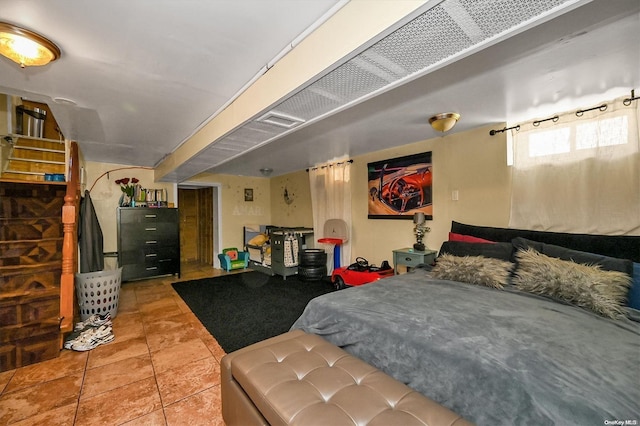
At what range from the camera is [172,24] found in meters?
1.27

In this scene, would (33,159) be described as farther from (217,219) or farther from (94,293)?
(217,219)

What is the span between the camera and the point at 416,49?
110 centimetres

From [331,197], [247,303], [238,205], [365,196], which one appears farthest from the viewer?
[238,205]

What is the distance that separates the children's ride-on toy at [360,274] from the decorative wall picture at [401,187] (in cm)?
79

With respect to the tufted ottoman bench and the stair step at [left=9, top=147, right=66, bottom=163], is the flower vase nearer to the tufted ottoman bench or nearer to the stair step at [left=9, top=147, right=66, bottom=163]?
the stair step at [left=9, top=147, right=66, bottom=163]

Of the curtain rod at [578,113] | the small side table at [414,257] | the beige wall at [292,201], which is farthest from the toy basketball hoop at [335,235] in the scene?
the curtain rod at [578,113]

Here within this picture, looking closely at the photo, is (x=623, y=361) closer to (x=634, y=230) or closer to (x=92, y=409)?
(x=634, y=230)

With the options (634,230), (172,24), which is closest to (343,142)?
(172,24)

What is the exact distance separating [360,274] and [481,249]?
152cm

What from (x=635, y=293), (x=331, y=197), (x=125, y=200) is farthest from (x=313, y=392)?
(x=125, y=200)

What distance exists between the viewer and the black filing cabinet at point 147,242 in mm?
4264

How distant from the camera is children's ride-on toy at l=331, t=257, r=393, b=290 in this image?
11.2 ft

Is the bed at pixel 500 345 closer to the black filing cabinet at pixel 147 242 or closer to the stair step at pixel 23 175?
the stair step at pixel 23 175

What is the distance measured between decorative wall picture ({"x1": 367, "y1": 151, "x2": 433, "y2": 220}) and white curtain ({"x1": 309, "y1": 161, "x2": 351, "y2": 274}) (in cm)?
43
